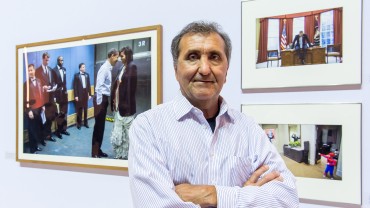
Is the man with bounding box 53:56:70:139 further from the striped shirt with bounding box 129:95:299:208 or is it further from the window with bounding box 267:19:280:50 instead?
the window with bounding box 267:19:280:50

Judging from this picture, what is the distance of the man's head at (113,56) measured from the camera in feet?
6.63

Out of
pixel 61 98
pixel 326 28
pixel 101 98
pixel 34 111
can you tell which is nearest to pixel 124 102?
pixel 101 98

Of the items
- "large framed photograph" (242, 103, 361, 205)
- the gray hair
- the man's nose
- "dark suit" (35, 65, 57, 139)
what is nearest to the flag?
"large framed photograph" (242, 103, 361, 205)

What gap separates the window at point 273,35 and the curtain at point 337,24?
0.25 metres

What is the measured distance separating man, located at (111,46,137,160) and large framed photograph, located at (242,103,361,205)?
2.40ft

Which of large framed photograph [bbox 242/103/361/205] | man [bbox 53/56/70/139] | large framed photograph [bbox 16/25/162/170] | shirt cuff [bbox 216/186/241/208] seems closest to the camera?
shirt cuff [bbox 216/186/241/208]

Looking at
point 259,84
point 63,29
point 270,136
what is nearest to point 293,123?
point 270,136

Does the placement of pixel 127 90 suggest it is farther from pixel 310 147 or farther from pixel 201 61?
pixel 310 147

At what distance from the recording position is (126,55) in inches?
78.3

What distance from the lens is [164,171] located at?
108 centimetres

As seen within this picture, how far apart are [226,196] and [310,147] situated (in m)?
0.69

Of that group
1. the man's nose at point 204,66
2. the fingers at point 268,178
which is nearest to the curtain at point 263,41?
the man's nose at point 204,66

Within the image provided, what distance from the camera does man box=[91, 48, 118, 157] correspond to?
6.70 ft

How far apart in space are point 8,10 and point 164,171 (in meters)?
2.16
